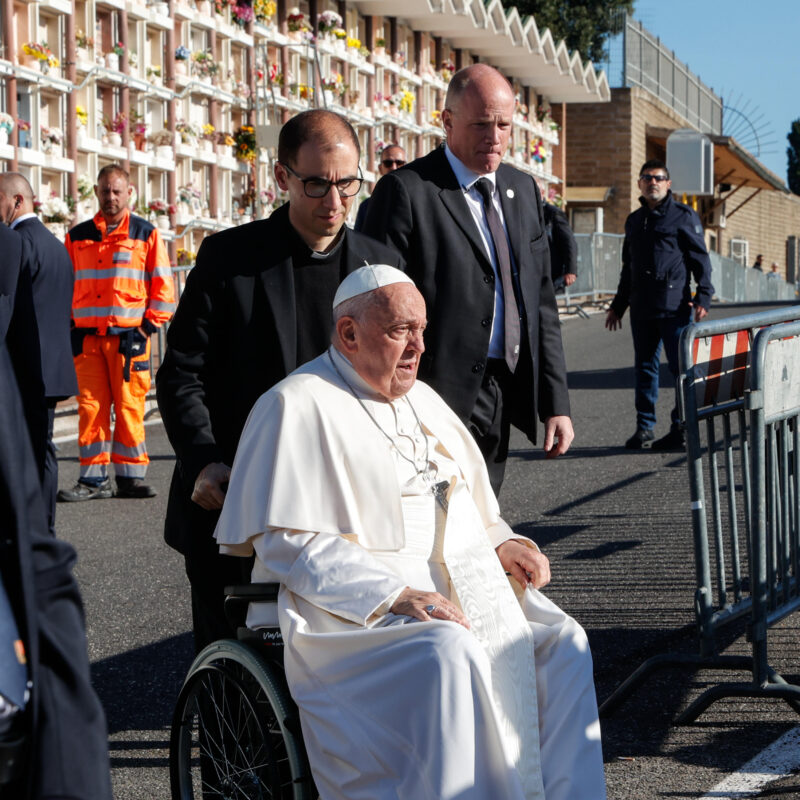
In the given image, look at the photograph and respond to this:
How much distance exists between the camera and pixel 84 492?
9.64 m

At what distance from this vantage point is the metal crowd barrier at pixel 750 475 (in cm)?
482

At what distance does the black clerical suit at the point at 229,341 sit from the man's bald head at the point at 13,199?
4.60 m

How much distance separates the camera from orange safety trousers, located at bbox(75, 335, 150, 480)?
959 cm

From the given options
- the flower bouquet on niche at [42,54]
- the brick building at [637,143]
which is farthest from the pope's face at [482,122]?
the brick building at [637,143]

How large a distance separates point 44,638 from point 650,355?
31.9ft

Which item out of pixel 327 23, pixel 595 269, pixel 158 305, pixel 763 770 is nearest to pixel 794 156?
pixel 595 269

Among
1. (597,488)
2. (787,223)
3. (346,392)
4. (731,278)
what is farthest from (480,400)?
(787,223)

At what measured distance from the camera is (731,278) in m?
41.7

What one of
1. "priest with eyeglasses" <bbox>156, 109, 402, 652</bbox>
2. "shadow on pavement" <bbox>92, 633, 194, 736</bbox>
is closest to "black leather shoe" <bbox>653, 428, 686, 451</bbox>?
"shadow on pavement" <bbox>92, 633, 194, 736</bbox>

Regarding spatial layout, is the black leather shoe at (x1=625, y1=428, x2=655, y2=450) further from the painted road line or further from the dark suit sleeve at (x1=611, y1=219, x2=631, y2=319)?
the painted road line

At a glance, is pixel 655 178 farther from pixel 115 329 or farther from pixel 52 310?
pixel 52 310

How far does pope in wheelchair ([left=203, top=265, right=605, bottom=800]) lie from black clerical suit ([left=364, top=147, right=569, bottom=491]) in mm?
790

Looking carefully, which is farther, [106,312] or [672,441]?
[672,441]

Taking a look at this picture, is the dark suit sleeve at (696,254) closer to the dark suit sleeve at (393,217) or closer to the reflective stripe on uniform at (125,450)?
the reflective stripe on uniform at (125,450)
